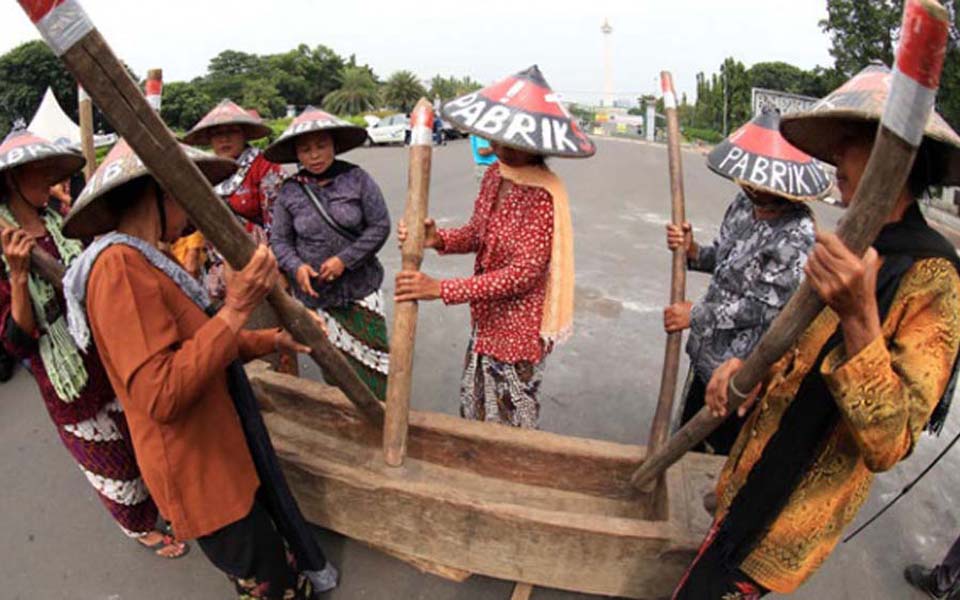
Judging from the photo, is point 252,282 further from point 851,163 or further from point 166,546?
point 166,546

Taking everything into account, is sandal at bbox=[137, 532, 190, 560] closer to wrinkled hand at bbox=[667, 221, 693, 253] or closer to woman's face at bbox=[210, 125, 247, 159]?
woman's face at bbox=[210, 125, 247, 159]

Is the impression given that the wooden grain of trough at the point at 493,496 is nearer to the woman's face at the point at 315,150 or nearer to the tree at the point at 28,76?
the woman's face at the point at 315,150

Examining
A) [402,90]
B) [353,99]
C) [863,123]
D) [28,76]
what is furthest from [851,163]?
[353,99]

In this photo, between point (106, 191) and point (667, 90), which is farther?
point (667, 90)

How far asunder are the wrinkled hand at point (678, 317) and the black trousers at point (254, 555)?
65.7 inches

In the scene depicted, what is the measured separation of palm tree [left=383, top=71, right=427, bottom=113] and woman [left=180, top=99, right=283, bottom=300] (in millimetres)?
40581

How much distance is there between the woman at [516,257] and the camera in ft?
6.59

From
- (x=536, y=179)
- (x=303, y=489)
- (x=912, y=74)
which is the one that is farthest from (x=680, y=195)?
(x=303, y=489)

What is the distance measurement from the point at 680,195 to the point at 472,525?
1593mm

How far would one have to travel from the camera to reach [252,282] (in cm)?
141

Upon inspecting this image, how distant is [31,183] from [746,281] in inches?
106

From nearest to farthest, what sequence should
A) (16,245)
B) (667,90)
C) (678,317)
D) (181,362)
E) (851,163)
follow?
(851,163) < (181,362) < (16,245) < (678,317) < (667,90)

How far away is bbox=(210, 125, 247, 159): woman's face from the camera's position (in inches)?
130

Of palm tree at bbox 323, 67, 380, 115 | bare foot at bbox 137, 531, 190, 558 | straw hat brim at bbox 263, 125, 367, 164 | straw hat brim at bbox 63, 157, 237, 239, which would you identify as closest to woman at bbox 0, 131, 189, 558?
bare foot at bbox 137, 531, 190, 558
